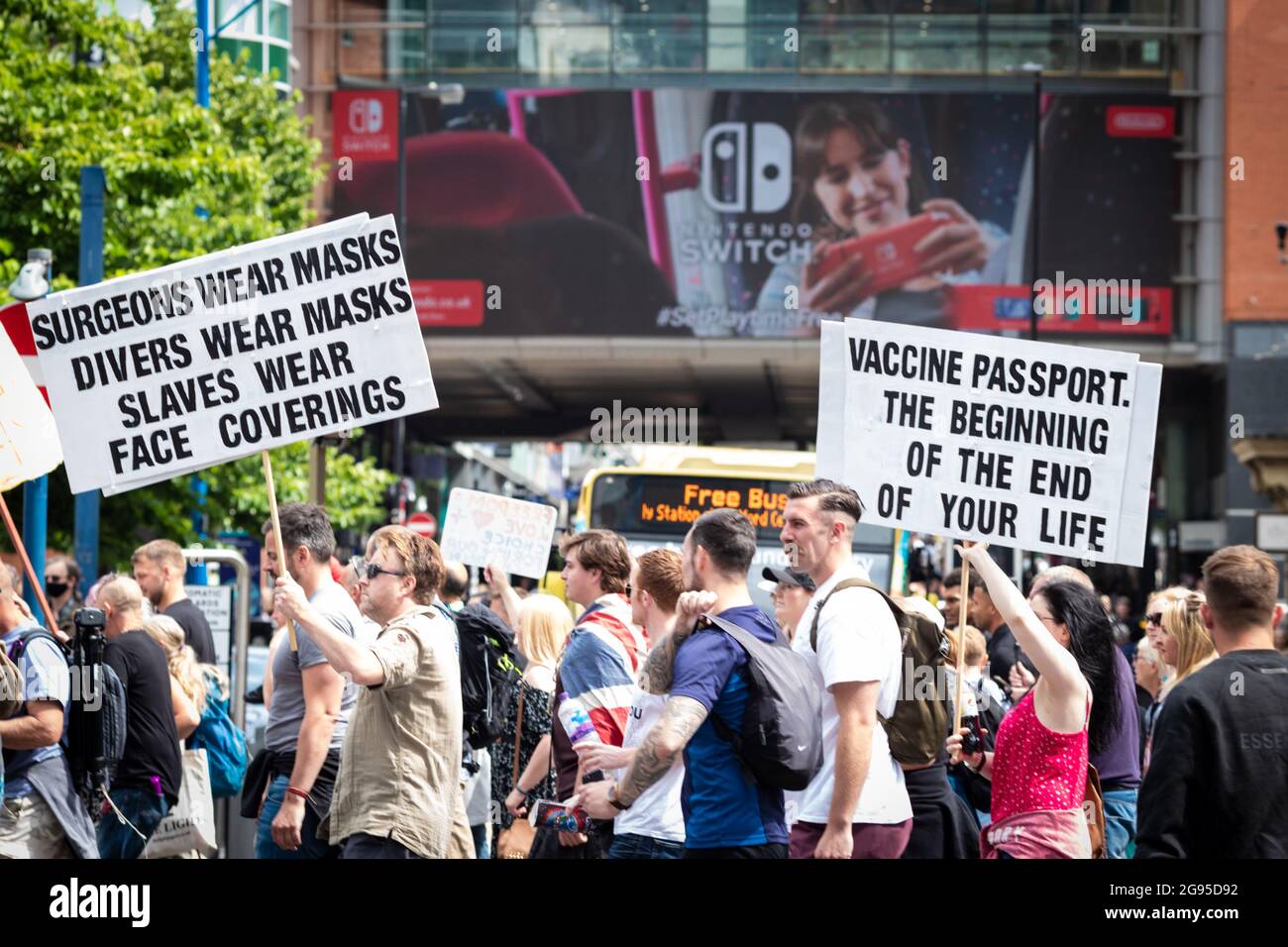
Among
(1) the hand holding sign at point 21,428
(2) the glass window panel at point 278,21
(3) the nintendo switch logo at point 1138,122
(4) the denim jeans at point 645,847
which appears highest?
(2) the glass window panel at point 278,21

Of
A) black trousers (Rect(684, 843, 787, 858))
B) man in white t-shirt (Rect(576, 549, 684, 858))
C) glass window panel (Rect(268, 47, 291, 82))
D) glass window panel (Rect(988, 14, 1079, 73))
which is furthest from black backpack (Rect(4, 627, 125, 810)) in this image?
glass window panel (Rect(988, 14, 1079, 73))

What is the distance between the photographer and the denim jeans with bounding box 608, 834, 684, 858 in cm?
537

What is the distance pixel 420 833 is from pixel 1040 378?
269 cm

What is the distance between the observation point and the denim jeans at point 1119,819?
6.86 meters

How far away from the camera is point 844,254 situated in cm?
3809

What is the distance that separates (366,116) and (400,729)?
118ft

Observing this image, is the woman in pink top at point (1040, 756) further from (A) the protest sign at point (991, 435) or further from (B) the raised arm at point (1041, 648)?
(A) the protest sign at point (991, 435)

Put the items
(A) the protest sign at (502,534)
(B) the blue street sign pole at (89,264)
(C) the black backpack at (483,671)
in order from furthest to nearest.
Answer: (B) the blue street sign pole at (89,264) < (A) the protest sign at (502,534) < (C) the black backpack at (483,671)

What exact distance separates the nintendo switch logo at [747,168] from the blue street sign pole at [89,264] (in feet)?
85.1

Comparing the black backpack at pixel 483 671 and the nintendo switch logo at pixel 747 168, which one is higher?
the nintendo switch logo at pixel 747 168

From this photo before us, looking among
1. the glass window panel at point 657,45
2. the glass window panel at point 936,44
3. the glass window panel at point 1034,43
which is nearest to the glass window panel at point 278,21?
the glass window panel at point 657,45

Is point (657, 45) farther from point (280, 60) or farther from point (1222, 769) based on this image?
point (1222, 769)

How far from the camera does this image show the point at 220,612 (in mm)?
10719
